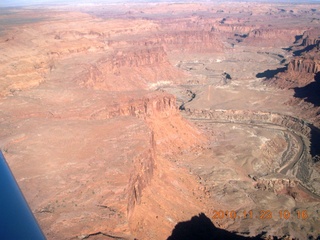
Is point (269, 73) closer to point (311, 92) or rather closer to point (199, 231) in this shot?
point (311, 92)

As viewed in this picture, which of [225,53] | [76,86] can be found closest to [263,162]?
[76,86]

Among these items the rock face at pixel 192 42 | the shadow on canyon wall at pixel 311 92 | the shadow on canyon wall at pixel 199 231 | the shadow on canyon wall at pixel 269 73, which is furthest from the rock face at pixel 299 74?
the shadow on canyon wall at pixel 199 231

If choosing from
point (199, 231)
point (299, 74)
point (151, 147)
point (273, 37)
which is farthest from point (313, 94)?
point (273, 37)

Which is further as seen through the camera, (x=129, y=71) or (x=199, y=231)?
(x=129, y=71)

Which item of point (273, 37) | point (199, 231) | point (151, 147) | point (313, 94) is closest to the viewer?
point (199, 231)

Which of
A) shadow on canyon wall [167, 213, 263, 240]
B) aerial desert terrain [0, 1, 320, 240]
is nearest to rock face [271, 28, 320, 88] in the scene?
aerial desert terrain [0, 1, 320, 240]

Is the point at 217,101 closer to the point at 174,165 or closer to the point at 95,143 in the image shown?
the point at 174,165

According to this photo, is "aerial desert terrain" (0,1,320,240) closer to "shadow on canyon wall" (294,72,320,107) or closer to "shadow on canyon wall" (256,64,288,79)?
"shadow on canyon wall" (294,72,320,107)
